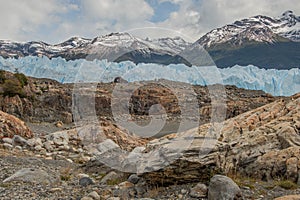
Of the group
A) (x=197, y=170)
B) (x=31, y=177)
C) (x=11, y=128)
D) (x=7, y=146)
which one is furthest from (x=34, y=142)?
(x=197, y=170)

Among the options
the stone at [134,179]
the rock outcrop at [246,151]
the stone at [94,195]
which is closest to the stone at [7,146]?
the rock outcrop at [246,151]

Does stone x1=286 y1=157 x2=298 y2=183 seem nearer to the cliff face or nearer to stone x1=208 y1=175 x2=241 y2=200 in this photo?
stone x1=208 y1=175 x2=241 y2=200

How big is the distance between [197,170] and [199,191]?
2.04 feet

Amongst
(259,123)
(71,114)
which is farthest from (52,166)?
(71,114)

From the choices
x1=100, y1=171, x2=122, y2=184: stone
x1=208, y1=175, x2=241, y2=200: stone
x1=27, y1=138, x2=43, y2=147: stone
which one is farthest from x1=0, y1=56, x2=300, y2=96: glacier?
x1=208, y1=175, x2=241, y2=200: stone

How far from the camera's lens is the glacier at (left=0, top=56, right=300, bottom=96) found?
6384cm

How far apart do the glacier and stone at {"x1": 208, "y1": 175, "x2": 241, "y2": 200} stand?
177ft

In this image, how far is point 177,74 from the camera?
7625 centimetres

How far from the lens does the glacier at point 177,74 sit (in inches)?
2514

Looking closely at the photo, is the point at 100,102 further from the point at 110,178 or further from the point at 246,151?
the point at 246,151

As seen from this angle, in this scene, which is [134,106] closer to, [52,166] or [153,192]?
[52,166]

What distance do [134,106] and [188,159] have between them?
4781 centimetres

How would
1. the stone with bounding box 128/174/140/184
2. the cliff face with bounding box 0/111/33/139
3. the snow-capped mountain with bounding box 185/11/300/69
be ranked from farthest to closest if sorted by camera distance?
1. the snow-capped mountain with bounding box 185/11/300/69
2. the cliff face with bounding box 0/111/33/139
3. the stone with bounding box 128/174/140/184

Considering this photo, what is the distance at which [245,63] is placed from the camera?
6171 inches
